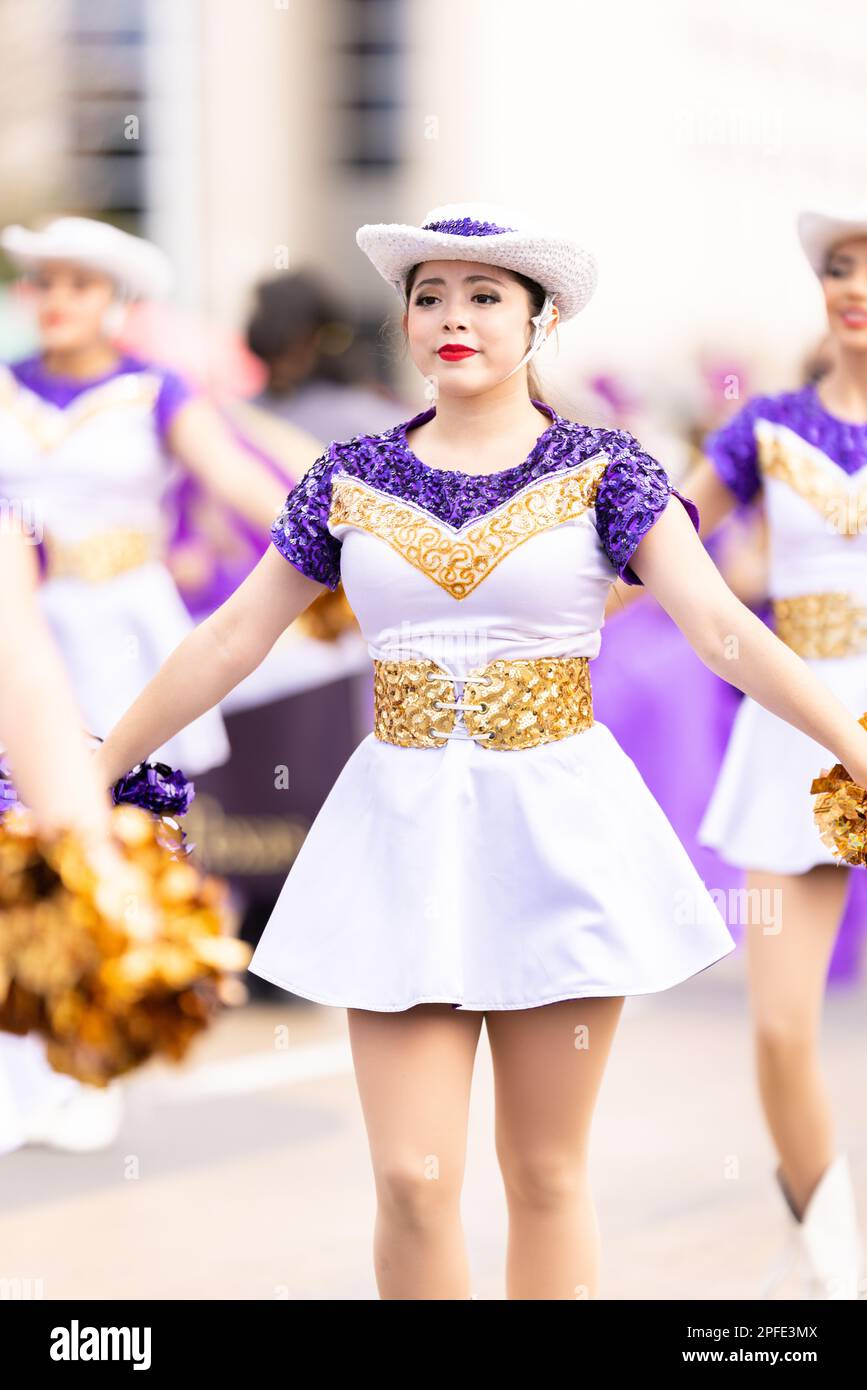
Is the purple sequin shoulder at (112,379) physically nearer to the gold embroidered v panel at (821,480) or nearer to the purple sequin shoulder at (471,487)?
the gold embroidered v panel at (821,480)

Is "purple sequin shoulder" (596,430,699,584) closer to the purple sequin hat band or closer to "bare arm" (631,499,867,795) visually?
"bare arm" (631,499,867,795)

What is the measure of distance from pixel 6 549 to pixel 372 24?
11.4 metres

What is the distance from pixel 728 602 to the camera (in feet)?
9.15

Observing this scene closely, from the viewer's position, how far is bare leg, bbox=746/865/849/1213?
3693 millimetres

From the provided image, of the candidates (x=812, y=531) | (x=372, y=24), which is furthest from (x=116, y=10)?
(x=812, y=531)

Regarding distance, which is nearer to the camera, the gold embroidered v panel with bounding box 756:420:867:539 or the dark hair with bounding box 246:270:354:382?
the gold embroidered v panel with bounding box 756:420:867:539

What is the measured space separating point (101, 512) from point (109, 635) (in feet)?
0.95

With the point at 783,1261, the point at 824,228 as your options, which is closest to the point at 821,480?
the point at 824,228

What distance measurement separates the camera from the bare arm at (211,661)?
290 centimetres

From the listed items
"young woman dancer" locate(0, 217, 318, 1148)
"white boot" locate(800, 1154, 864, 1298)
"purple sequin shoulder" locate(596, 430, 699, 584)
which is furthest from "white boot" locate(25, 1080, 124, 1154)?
"purple sequin shoulder" locate(596, 430, 699, 584)

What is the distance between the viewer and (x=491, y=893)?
9.21 ft

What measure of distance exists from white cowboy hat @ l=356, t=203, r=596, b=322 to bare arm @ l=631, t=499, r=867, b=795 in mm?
397

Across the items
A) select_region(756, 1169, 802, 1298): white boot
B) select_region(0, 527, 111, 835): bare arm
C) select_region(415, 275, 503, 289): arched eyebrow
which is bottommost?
select_region(756, 1169, 802, 1298): white boot
